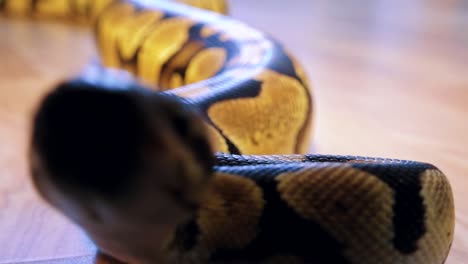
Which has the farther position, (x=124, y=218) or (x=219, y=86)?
(x=219, y=86)

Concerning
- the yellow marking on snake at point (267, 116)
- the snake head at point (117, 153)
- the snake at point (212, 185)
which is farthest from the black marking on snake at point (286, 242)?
the yellow marking on snake at point (267, 116)

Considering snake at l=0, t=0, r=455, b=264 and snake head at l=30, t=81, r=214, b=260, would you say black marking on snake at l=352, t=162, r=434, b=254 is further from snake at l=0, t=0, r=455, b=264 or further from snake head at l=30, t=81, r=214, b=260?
snake head at l=30, t=81, r=214, b=260

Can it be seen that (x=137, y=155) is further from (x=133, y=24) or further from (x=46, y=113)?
(x=133, y=24)

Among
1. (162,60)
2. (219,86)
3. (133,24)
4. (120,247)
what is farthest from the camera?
(133,24)

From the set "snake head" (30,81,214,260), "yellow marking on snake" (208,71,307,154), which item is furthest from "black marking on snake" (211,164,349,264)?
"yellow marking on snake" (208,71,307,154)

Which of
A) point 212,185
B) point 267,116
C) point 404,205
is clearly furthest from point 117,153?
point 267,116

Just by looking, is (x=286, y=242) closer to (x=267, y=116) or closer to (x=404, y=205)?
(x=404, y=205)

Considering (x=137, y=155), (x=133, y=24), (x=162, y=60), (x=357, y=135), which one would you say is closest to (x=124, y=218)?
(x=137, y=155)
